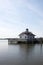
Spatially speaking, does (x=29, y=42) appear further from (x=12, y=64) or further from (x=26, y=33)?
(x=12, y=64)

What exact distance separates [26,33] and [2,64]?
38.6 m

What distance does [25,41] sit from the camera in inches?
1825

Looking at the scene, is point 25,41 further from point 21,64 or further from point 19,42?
point 21,64

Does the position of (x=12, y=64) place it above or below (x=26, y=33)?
below

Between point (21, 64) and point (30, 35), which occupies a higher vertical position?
point (30, 35)

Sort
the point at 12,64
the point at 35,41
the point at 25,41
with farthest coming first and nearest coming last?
the point at 35,41 < the point at 25,41 < the point at 12,64

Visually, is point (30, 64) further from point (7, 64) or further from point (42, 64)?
point (7, 64)

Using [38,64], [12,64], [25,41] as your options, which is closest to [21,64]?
[12,64]

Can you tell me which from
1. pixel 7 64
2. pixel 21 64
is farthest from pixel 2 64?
pixel 21 64

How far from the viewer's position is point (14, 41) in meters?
50.6

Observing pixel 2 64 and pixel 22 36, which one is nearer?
pixel 2 64

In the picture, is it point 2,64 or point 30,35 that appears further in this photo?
point 30,35

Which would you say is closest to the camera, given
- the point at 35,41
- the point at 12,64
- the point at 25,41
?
the point at 12,64

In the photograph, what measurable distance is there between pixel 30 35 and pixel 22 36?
11.4 ft
